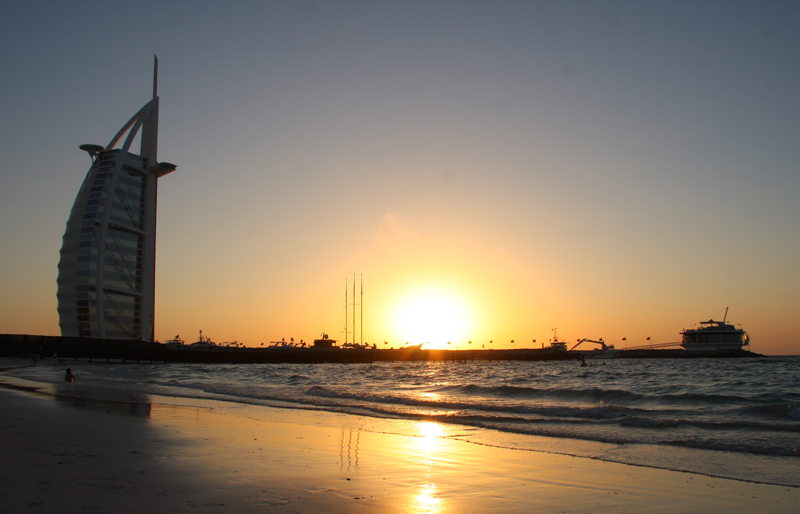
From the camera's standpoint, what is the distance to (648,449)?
11.9 metres

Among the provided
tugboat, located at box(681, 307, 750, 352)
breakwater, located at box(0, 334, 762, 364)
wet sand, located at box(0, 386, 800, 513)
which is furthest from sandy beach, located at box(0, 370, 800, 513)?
tugboat, located at box(681, 307, 750, 352)

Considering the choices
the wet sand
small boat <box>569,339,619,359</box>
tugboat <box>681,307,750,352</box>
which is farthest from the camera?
small boat <box>569,339,619,359</box>

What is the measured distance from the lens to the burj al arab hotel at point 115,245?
75438 millimetres

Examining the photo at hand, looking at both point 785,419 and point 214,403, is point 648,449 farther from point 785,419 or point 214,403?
point 214,403

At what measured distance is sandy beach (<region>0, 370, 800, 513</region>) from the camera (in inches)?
248

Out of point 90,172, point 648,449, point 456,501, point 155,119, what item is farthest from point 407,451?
point 155,119

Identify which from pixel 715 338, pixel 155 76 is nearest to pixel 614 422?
pixel 155 76

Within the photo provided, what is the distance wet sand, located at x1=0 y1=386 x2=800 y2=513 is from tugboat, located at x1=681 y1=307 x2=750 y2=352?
130401 millimetres

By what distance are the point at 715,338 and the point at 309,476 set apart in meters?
137

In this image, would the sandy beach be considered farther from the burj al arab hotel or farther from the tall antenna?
the tall antenna

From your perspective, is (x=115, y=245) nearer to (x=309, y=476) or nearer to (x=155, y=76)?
(x=155, y=76)

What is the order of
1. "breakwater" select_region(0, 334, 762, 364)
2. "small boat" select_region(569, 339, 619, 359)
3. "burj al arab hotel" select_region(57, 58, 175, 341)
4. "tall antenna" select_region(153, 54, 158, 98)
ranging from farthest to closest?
"small boat" select_region(569, 339, 619, 359)
"tall antenna" select_region(153, 54, 158, 98)
"burj al arab hotel" select_region(57, 58, 175, 341)
"breakwater" select_region(0, 334, 762, 364)

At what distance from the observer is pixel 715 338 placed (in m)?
123

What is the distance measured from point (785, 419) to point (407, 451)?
529 inches
